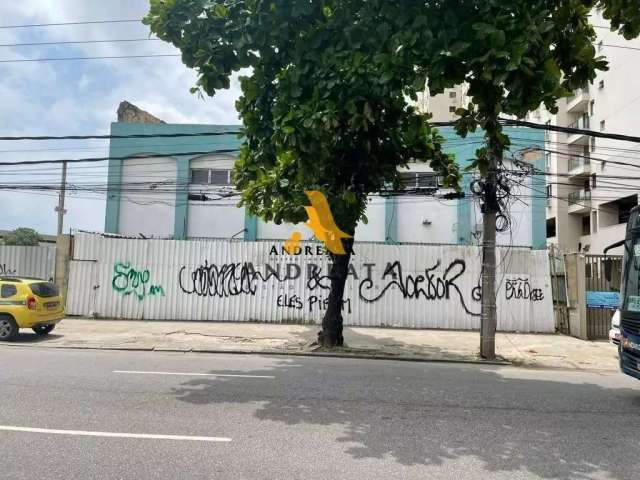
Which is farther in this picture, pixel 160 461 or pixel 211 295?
pixel 211 295

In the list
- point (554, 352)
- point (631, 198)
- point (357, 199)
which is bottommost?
point (554, 352)

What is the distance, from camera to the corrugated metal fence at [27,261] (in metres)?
16.9

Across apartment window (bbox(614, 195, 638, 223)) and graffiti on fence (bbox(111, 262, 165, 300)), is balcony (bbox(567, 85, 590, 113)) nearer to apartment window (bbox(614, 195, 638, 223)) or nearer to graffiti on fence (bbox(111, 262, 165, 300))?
apartment window (bbox(614, 195, 638, 223))

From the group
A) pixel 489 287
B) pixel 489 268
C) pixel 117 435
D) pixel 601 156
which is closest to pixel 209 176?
pixel 489 268

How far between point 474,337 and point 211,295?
8.19 m

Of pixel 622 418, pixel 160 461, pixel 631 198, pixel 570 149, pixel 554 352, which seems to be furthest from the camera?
pixel 570 149

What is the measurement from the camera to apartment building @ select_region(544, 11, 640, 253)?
32.2 meters

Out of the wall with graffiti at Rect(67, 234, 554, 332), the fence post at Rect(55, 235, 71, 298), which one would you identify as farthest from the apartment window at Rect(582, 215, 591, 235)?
the fence post at Rect(55, 235, 71, 298)

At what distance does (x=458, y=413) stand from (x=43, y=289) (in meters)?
10.8

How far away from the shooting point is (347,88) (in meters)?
7.19

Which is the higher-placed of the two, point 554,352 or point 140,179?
point 140,179

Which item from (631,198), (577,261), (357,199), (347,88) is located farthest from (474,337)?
(631,198)

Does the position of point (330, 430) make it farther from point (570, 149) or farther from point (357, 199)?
point (570, 149)

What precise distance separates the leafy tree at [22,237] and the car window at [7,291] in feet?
139
